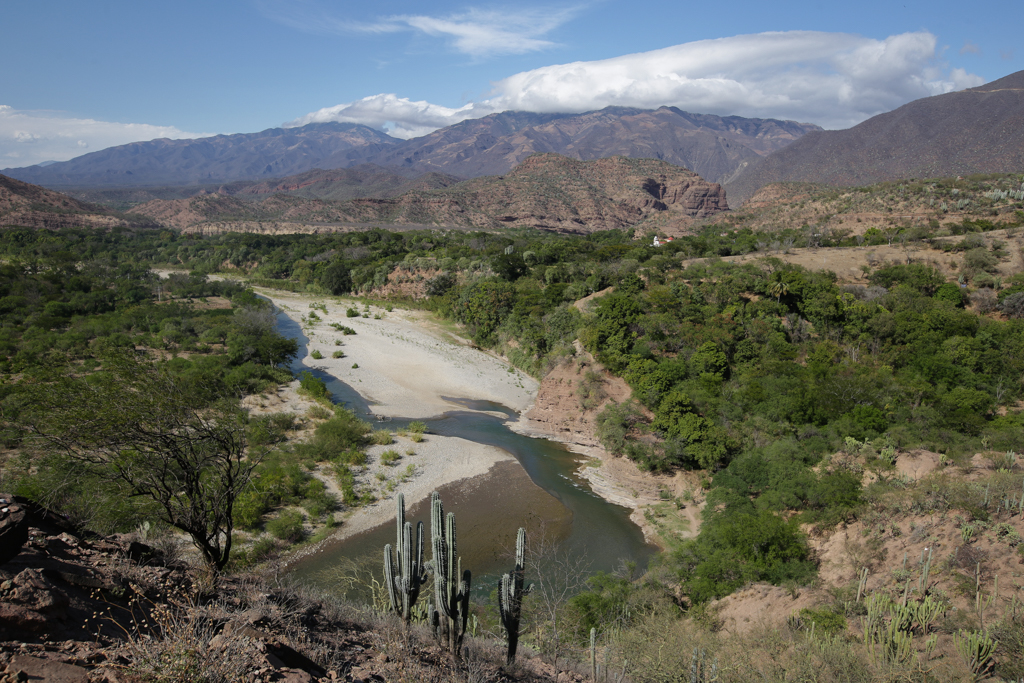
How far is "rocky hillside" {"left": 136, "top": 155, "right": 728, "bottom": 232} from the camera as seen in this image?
113 m

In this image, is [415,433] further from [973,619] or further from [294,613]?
[973,619]

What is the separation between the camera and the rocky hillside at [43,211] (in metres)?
76.9

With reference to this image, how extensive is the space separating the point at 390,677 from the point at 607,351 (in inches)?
878

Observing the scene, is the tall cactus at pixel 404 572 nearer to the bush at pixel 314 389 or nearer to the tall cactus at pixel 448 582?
the tall cactus at pixel 448 582

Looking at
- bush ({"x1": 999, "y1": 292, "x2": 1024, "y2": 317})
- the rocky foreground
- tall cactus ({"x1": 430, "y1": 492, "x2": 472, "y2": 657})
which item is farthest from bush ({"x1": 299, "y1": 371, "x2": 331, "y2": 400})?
bush ({"x1": 999, "y1": 292, "x2": 1024, "y2": 317})

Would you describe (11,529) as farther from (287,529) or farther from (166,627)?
(287,529)

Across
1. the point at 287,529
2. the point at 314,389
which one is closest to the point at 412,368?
the point at 314,389

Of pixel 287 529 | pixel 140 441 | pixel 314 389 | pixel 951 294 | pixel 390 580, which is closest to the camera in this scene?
pixel 390 580

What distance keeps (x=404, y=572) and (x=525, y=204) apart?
366 feet

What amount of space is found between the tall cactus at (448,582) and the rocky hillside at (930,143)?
10739 cm

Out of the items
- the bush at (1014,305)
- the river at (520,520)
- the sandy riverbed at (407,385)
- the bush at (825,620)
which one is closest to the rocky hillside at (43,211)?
the sandy riverbed at (407,385)

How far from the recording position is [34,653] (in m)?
5.09

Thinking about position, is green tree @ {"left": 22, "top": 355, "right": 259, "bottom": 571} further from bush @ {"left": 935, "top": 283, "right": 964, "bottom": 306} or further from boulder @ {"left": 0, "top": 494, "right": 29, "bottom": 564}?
bush @ {"left": 935, "top": 283, "right": 964, "bottom": 306}

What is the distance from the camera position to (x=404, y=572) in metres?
8.43
